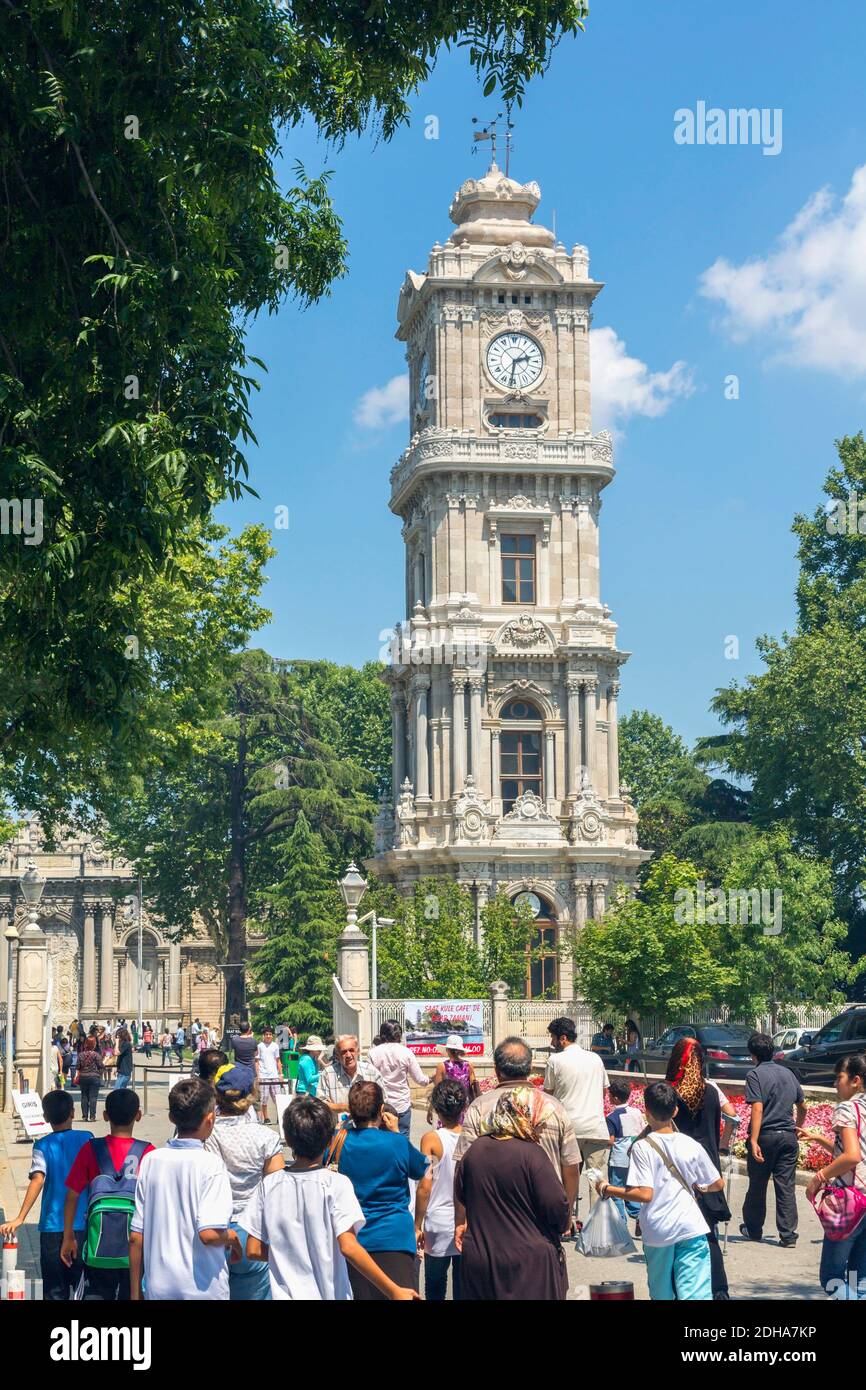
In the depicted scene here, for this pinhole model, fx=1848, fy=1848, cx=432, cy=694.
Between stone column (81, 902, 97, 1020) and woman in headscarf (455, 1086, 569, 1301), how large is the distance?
84.2 metres

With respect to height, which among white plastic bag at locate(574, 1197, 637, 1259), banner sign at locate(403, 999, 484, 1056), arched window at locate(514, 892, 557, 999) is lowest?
white plastic bag at locate(574, 1197, 637, 1259)

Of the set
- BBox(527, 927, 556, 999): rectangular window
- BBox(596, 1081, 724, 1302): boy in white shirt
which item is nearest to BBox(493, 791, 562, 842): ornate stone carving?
BBox(527, 927, 556, 999): rectangular window

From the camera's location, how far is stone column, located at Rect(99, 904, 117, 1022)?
299 ft

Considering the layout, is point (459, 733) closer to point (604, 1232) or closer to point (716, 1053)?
point (716, 1053)

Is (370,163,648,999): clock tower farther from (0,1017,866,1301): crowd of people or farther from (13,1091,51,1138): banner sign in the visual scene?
(0,1017,866,1301): crowd of people

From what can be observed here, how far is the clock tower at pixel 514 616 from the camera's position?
199 feet

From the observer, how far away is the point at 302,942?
65750mm

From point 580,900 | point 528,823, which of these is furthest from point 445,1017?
point 528,823

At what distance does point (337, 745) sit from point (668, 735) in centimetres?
2101

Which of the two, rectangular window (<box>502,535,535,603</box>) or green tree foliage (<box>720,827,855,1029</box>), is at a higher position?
rectangular window (<box>502,535,535,603</box>)

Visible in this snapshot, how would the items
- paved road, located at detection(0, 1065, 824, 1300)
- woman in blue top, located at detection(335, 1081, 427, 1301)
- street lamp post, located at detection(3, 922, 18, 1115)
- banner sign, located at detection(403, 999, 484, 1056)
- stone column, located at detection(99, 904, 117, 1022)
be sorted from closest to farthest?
1. woman in blue top, located at detection(335, 1081, 427, 1301)
2. paved road, located at detection(0, 1065, 824, 1300)
3. street lamp post, located at detection(3, 922, 18, 1115)
4. banner sign, located at detection(403, 999, 484, 1056)
5. stone column, located at detection(99, 904, 117, 1022)

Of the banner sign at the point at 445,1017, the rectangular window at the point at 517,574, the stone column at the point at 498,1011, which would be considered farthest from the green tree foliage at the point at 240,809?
the banner sign at the point at 445,1017

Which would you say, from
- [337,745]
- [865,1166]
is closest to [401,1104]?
[865,1166]

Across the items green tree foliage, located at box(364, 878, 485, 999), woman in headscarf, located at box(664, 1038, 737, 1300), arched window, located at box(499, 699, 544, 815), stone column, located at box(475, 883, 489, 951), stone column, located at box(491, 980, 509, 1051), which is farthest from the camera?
arched window, located at box(499, 699, 544, 815)
